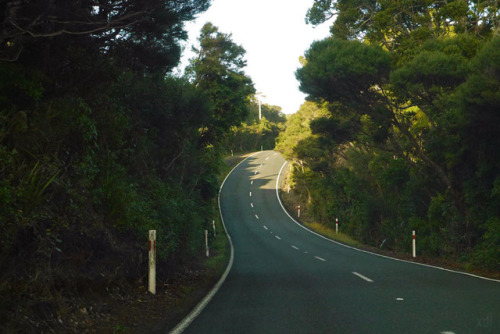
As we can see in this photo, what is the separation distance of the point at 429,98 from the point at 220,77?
11.4 m

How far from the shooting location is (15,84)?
760 centimetres

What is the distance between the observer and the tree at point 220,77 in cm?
2556

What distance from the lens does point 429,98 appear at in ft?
62.6

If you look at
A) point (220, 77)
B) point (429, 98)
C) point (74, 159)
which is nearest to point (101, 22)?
point (74, 159)

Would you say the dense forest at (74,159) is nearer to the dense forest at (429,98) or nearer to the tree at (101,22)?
the tree at (101,22)

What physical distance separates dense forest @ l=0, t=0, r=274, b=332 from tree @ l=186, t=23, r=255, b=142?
1134 cm

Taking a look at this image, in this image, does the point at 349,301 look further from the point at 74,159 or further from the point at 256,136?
the point at 256,136

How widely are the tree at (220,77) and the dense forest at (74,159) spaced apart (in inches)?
446

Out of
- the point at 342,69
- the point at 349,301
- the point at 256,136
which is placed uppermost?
the point at 256,136

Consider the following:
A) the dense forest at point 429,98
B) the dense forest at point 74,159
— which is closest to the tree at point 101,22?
the dense forest at point 74,159

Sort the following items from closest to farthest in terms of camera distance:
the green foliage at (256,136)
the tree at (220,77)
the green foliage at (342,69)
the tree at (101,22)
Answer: the tree at (101,22), the green foliage at (342,69), the tree at (220,77), the green foliage at (256,136)

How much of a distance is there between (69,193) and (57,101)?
1907mm

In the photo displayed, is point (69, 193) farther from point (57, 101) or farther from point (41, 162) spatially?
point (57, 101)

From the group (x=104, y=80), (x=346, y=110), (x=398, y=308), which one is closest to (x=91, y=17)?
(x=104, y=80)
